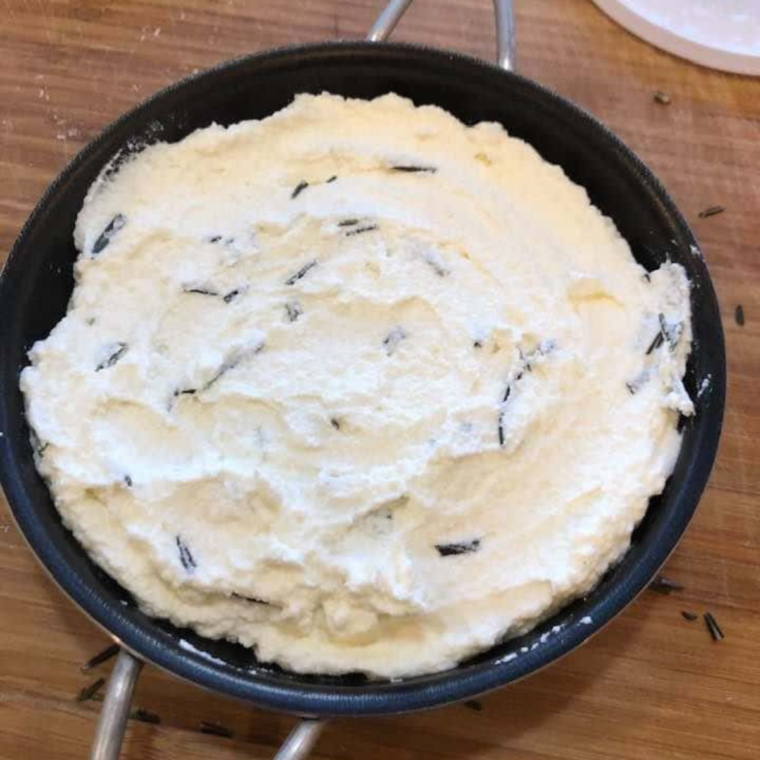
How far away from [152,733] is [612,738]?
21.4 inches

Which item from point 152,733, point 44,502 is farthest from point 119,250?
point 152,733

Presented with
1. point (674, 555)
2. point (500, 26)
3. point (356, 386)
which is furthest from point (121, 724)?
point (500, 26)

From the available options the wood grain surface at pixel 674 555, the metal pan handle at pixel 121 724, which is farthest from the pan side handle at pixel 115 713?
the wood grain surface at pixel 674 555

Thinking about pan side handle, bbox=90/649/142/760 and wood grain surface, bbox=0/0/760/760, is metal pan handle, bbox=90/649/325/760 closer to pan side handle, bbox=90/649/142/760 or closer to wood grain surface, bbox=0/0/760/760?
pan side handle, bbox=90/649/142/760

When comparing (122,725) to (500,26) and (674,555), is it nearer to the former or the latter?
(674,555)

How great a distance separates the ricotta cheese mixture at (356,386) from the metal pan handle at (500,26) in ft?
0.41

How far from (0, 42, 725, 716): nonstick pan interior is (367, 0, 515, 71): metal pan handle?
8cm

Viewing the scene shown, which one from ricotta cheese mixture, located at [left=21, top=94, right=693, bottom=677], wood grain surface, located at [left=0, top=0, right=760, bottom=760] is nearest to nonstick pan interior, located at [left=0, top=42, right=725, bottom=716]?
ricotta cheese mixture, located at [left=21, top=94, right=693, bottom=677]

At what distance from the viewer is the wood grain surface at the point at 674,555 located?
1.18 m

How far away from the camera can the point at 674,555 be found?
4.12 ft

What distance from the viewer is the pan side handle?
1.01m

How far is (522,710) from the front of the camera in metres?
1.18

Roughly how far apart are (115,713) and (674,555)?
69 cm

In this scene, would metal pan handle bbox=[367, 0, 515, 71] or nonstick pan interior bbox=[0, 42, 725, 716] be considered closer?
nonstick pan interior bbox=[0, 42, 725, 716]
